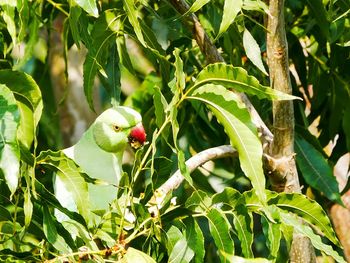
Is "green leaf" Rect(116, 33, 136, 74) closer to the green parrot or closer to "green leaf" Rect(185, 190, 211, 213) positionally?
the green parrot

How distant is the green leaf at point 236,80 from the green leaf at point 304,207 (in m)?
0.16

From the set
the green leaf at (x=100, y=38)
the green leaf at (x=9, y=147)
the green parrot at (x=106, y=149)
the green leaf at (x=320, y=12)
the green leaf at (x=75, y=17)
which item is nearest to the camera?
the green leaf at (x=9, y=147)

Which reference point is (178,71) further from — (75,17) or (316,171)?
(316,171)

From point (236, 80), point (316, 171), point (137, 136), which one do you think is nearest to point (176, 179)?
point (236, 80)

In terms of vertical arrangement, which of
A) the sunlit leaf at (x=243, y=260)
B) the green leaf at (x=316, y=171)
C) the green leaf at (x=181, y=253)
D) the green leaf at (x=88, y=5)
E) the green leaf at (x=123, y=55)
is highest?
the green leaf at (x=88, y=5)

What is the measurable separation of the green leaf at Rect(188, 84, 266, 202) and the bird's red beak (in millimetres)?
583

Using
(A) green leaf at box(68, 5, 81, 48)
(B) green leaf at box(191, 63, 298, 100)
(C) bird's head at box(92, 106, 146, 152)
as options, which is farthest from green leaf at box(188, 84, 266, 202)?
(C) bird's head at box(92, 106, 146, 152)

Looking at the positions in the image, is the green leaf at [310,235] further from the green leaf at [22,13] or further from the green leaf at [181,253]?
the green leaf at [22,13]

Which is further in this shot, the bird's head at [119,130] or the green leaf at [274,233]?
the bird's head at [119,130]

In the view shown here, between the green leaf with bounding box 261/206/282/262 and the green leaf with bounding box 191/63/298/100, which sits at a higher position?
the green leaf with bounding box 191/63/298/100

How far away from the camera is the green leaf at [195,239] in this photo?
1.05m

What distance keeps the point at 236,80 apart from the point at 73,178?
0.71 ft

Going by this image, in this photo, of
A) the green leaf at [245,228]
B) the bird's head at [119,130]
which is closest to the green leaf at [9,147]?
the green leaf at [245,228]

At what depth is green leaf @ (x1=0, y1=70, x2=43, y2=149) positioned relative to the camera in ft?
3.38
